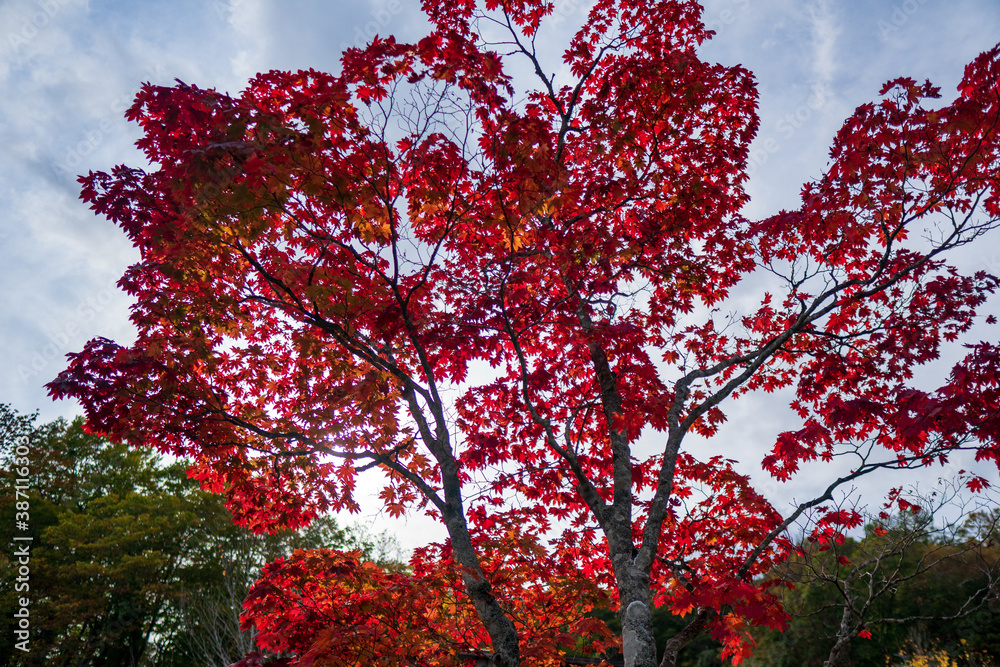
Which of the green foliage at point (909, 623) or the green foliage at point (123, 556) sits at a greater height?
the green foliage at point (123, 556)

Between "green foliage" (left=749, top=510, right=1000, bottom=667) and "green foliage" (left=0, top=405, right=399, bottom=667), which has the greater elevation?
"green foliage" (left=0, top=405, right=399, bottom=667)

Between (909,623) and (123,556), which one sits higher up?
(123,556)

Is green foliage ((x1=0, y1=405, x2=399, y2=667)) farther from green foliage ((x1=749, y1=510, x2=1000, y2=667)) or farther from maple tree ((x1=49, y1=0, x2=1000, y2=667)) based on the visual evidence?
green foliage ((x1=749, y1=510, x2=1000, y2=667))

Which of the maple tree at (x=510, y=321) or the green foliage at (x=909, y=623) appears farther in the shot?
the green foliage at (x=909, y=623)

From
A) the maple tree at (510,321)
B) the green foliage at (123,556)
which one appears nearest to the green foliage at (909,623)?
the maple tree at (510,321)

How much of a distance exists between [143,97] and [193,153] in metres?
1.54

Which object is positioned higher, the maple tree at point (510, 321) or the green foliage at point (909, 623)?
the maple tree at point (510, 321)

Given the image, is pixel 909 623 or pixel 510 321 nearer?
pixel 510 321

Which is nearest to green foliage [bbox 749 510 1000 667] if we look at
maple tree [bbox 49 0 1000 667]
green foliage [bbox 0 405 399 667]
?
maple tree [bbox 49 0 1000 667]

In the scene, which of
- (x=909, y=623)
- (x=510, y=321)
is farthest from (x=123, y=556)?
(x=909, y=623)

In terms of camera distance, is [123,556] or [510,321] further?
[123,556]

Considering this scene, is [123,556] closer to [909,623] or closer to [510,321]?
[510,321]

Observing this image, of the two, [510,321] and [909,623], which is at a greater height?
[510,321]

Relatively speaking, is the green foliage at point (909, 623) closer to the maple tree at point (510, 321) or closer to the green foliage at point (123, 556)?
the maple tree at point (510, 321)
